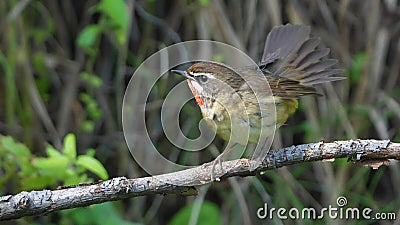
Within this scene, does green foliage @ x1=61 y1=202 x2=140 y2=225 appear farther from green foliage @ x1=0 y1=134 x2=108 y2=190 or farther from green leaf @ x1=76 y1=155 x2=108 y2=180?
green leaf @ x1=76 y1=155 x2=108 y2=180

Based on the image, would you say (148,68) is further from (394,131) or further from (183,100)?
(394,131)

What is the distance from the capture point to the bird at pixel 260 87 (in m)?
2.33

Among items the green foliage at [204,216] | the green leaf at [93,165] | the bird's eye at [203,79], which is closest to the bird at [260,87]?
the bird's eye at [203,79]

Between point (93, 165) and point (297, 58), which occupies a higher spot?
point (297, 58)

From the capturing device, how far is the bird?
2.33 meters

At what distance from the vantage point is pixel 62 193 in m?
1.92

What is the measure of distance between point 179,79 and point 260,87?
1141 mm

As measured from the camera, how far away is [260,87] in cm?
249

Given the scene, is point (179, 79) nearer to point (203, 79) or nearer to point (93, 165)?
point (203, 79)

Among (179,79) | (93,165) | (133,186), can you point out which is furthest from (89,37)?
(133,186)

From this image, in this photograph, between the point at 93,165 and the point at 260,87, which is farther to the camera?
the point at 260,87

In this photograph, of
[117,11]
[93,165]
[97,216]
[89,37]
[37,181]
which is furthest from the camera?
[89,37]

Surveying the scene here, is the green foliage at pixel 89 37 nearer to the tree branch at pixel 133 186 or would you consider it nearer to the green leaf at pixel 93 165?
the green leaf at pixel 93 165

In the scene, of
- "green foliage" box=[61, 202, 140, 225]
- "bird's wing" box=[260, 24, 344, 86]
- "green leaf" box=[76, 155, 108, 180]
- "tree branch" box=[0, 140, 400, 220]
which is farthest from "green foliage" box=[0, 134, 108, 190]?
"bird's wing" box=[260, 24, 344, 86]
